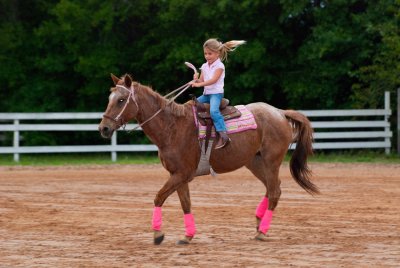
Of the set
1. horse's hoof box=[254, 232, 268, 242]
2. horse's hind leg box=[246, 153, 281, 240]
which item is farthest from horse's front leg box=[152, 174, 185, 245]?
horse's hind leg box=[246, 153, 281, 240]

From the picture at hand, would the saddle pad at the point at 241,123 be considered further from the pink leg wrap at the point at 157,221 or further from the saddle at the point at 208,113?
the pink leg wrap at the point at 157,221

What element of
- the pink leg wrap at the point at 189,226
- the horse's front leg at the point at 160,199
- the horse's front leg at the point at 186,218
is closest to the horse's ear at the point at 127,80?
the horse's front leg at the point at 160,199

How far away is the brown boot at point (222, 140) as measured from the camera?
34.3ft

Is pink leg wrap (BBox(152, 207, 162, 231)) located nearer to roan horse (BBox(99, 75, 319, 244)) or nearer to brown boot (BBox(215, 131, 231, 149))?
roan horse (BBox(99, 75, 319, 244))

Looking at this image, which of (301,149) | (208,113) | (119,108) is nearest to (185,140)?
(208,113)

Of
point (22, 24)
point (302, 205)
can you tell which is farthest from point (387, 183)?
point (22, 24)

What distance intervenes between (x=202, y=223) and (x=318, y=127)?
1386cm

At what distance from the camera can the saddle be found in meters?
10.5

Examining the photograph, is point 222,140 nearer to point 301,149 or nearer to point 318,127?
point 301,149

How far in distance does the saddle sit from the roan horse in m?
0.11

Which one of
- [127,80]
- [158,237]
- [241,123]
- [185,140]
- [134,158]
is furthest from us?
[134,158]

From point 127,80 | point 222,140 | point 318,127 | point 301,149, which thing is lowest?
point 318,127

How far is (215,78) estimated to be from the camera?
10.3 metres

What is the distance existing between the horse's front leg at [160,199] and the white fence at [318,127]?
1397 centimetres
